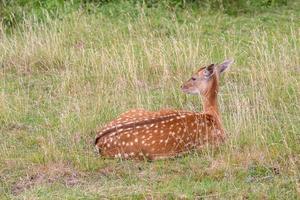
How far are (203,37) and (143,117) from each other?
4.86 m

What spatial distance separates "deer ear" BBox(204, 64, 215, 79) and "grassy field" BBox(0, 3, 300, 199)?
0.39 meters

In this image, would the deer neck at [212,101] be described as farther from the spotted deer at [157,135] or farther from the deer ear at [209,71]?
the spotted deer at [157,135]

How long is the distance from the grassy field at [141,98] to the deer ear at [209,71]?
39cm

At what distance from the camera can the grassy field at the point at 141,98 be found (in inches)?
253

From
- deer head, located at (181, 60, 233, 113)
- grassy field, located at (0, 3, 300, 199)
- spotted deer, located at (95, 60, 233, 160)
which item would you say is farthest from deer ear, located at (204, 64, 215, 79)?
spotted deer, located at (95, 60, 233, 160)

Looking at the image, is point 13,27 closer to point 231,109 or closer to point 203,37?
point 203,37

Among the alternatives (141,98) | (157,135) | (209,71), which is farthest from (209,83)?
(141,98)

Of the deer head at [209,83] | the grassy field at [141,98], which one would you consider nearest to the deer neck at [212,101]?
the deer head at [209,83]

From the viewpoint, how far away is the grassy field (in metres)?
6.44

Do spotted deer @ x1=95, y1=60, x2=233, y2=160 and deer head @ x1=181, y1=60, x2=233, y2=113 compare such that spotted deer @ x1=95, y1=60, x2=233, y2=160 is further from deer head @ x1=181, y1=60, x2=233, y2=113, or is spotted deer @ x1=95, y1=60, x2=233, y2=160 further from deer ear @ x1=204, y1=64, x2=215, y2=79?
deer ear @ x1=204, y1=64, x2=215, y2=79

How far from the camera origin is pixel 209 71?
785 centimetres

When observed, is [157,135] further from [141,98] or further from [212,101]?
[141,98]

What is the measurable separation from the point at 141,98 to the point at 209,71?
1.33 m

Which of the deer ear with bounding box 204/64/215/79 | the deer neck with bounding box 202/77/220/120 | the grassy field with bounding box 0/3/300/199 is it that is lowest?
the grassy field with bounding box 0/3/300/199
